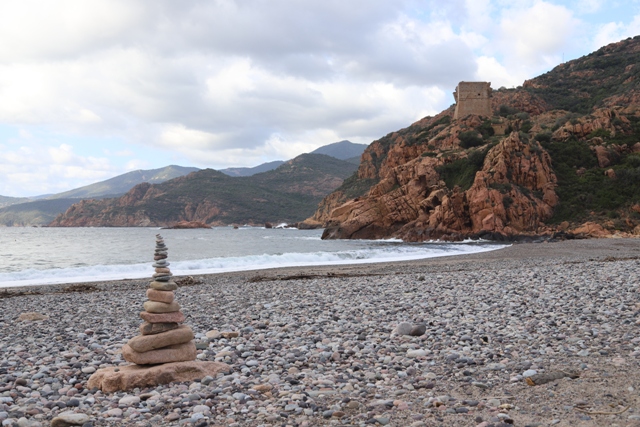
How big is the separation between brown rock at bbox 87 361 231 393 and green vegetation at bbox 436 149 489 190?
51.5 metres

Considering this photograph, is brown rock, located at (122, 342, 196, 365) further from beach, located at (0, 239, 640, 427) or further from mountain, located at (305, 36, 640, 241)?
mountain, located at (305, 36, 640, 241)

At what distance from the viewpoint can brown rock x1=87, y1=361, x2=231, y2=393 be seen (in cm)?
551

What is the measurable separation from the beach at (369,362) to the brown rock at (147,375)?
0.60 ft

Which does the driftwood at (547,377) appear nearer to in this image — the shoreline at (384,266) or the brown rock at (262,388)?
the brown rock at (262,388)

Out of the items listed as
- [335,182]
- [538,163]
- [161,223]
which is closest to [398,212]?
[538,163]

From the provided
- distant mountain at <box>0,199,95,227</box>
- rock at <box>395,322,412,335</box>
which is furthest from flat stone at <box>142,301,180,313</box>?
distant mountain at <box>0,199,95,227</box>

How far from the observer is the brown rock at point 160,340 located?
6082 mm

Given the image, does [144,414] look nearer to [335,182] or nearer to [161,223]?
[161,223]

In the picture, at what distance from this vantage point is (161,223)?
15162cm

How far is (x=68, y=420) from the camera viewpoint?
4.41 meters

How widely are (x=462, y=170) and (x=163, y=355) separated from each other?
55.6 m

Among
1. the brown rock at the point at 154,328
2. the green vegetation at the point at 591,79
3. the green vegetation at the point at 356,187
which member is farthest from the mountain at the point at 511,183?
the brown rock at the point at 154,328

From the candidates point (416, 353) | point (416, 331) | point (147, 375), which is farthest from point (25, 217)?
point (416, 353)

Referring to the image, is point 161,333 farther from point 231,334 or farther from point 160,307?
point 231,334
